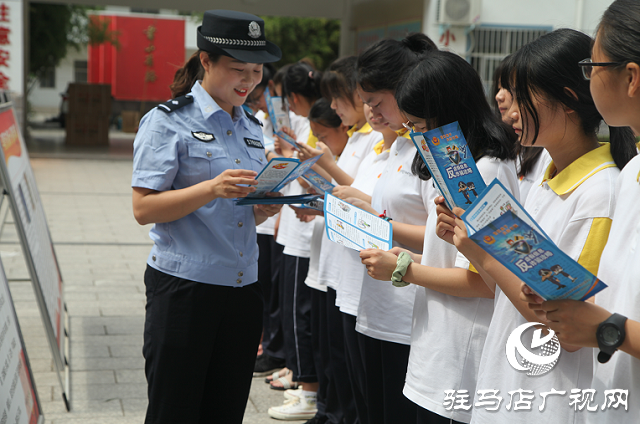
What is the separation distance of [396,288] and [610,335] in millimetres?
1089

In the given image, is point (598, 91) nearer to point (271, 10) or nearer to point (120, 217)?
point (120, 217)

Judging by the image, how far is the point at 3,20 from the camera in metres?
11.8

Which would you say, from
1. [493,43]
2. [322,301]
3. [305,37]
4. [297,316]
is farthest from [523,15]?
[305,37]

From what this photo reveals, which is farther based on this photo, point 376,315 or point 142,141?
point 376,315

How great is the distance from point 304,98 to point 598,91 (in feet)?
9.07

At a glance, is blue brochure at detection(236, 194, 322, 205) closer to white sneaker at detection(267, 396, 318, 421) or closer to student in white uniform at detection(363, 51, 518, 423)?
student in white uniform at detection(363, 51, 518, 423)

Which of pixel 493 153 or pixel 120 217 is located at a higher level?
pixel 493 153

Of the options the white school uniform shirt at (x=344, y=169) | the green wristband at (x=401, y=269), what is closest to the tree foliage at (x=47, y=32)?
the white school uniform shirt at (x=344, y=169)

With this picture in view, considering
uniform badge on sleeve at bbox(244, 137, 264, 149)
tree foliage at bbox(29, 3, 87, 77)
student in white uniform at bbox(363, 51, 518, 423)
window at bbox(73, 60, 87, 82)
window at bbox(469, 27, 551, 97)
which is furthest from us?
window at bbox(73, 60, 87, 82)

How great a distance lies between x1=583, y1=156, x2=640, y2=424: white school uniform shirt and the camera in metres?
1.11

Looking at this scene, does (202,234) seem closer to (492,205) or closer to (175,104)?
(175,104)

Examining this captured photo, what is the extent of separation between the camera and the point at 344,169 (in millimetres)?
3041

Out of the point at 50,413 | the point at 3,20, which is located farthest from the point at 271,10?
the point at 50,413

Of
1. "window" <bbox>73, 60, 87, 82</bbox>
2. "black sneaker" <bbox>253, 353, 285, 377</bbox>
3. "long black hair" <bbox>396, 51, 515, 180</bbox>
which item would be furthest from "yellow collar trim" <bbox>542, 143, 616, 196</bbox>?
"window" <bbox>73, 60, 87, 82</bbox>
